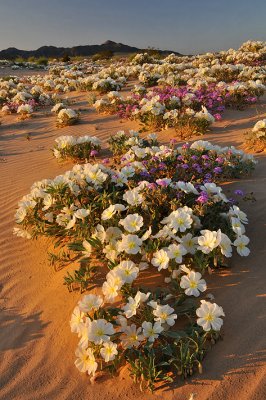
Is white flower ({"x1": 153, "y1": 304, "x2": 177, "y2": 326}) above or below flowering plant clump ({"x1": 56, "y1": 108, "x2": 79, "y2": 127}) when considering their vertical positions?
below

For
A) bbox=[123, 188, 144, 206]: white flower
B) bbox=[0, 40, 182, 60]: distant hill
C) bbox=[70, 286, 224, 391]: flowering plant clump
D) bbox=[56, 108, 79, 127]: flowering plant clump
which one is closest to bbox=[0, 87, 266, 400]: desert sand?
bbox=[70, 286, 224, 391]: flowering plant clump

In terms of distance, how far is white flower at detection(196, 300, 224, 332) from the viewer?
102 inches

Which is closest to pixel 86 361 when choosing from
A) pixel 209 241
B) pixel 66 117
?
pixel 209 241

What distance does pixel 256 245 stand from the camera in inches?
143

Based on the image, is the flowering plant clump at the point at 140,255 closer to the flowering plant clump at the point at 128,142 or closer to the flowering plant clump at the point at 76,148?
the flowering plant clump at the point at 128,142

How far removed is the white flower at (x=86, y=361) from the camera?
2570mm

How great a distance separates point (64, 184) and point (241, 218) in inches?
73.3

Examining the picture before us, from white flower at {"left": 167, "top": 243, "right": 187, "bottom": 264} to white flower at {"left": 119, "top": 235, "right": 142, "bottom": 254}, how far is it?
267 millimetres

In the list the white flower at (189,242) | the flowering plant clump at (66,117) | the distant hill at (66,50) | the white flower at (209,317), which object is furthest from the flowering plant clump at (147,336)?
the distant hill at (66,50)

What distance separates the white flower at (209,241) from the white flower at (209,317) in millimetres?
515

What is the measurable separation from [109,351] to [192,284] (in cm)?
79

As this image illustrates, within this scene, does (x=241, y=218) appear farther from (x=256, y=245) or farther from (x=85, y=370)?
(x=85, y=370)

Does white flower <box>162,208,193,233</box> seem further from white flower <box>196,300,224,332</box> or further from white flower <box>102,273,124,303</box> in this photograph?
white flower <box>196,300,224,332</box>

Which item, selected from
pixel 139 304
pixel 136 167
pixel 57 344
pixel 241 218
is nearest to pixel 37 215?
pixel 136 167
